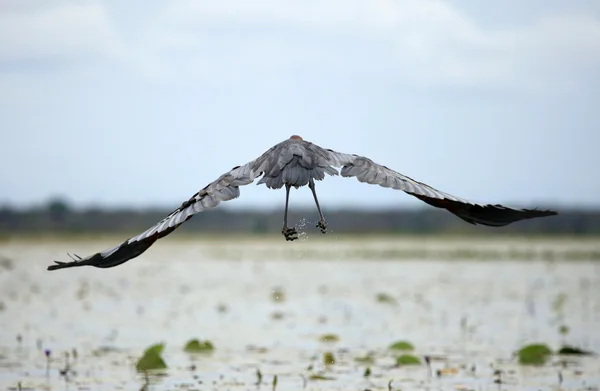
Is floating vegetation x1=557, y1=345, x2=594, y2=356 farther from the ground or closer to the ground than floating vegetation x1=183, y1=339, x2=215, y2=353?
closer to the ground

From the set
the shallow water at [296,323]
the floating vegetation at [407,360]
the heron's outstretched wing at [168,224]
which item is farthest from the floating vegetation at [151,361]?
the heron's outstretched wing at [168,224]

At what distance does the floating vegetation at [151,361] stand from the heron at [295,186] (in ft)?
11.2

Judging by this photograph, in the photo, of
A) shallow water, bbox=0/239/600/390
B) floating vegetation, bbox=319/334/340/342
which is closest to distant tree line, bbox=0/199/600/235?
shallow water, bbox=0/239/600/390

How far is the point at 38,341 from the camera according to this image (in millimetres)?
13781

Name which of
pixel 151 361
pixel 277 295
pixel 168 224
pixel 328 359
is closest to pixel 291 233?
pixel 168 224

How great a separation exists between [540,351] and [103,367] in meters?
5.16

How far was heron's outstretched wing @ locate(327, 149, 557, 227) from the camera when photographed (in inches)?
320

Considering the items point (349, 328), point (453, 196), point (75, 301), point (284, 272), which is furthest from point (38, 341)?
point (284, 272)

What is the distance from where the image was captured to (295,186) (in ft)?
27.9

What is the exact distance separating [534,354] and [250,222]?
221 ft

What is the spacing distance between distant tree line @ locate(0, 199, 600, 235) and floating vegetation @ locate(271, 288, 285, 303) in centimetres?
4300

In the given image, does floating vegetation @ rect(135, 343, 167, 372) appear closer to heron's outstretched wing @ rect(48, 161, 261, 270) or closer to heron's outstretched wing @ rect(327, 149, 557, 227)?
heron's outstretched wing @ rect(48, 161, 261, 270)

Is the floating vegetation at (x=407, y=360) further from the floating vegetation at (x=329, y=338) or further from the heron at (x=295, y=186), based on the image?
the heron at (x=295, y=186)

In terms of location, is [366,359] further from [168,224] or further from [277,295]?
[277,295]
